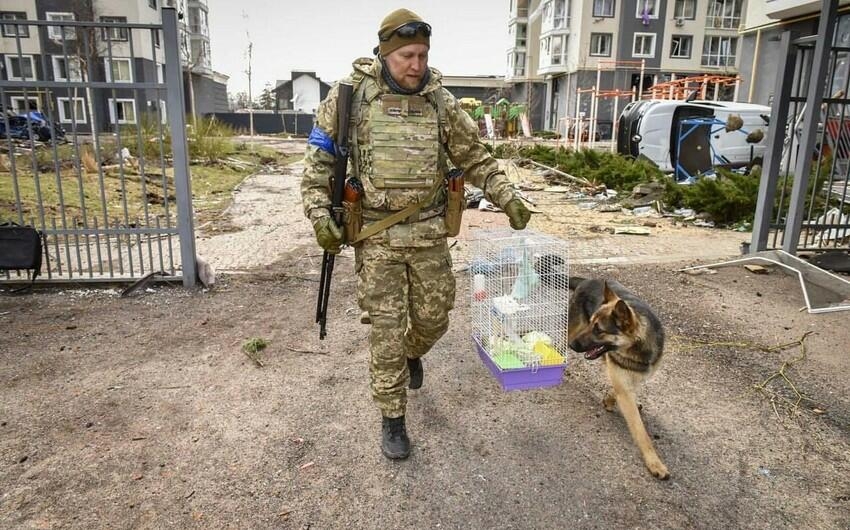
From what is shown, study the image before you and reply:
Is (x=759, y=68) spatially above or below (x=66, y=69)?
above

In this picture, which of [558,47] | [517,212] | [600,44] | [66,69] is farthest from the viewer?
[558,47]

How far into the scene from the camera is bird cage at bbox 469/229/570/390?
3.19 meters

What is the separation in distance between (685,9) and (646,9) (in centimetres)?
298

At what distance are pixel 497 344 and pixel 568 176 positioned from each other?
11438 mm

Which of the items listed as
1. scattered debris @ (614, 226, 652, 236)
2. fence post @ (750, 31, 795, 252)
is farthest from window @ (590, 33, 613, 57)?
fence post @ (750, 31, 795, 252)

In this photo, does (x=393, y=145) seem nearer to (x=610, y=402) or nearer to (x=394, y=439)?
(x=394, y=439)

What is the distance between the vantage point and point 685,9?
4197 centimetres

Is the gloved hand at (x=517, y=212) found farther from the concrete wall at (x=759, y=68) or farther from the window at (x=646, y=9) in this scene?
the window at (x=646, y=9)

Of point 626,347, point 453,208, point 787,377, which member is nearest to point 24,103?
point 453,208

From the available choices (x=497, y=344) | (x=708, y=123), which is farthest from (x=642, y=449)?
(x=708, y=123)

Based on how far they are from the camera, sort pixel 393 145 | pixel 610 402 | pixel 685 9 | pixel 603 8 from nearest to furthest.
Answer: pixel 393 145
pixel 610 402
pixel 685 9
pixel 603 8

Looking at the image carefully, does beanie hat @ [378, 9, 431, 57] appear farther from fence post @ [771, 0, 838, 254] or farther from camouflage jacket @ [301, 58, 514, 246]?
fence post @ [771, 0, 838, 254]

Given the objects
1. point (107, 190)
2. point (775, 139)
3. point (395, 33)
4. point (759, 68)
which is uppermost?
point (759, 68)

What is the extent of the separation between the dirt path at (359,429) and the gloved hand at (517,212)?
1092 millimetres
